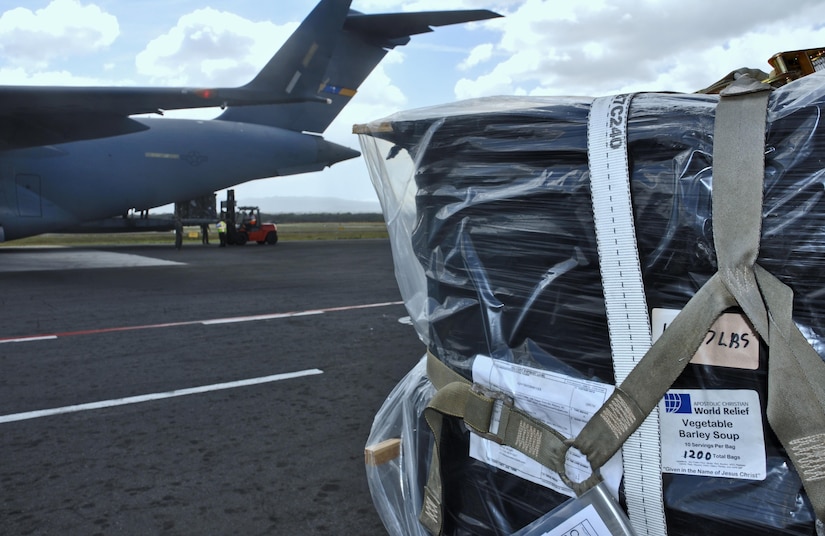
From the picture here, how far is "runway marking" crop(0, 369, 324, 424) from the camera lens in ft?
12.8

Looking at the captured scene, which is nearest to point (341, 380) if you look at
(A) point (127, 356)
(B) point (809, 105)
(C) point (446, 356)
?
(A) point (127, 356)

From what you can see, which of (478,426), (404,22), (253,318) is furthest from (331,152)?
(478,426)

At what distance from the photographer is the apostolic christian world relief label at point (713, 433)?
49.6 inches

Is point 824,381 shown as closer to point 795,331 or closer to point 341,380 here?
point 795,331

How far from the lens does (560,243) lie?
1.44 m

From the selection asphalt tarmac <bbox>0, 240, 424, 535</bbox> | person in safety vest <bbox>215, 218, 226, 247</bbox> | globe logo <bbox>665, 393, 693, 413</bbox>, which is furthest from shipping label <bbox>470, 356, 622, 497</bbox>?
person in safety vest <bbox>215, 218, 226, 247</bbox>

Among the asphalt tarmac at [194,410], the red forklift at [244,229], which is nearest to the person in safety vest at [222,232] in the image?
the red forklift at [244,229]

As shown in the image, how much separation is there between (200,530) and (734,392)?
6.83 feet

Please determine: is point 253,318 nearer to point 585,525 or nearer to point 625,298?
point 585,525

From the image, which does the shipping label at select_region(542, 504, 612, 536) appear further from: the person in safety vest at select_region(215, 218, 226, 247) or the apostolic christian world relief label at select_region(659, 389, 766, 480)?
the person in safety vest at select_region(215, 218, 226, 247)

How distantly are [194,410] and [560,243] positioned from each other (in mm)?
3226

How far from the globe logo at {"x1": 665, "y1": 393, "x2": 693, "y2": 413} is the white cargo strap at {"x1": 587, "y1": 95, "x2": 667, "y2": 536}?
4 cm

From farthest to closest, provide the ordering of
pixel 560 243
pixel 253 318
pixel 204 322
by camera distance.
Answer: pixel 253 318 < pixel 204 322 < pixel 560 243

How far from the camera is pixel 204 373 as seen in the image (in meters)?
4.87
